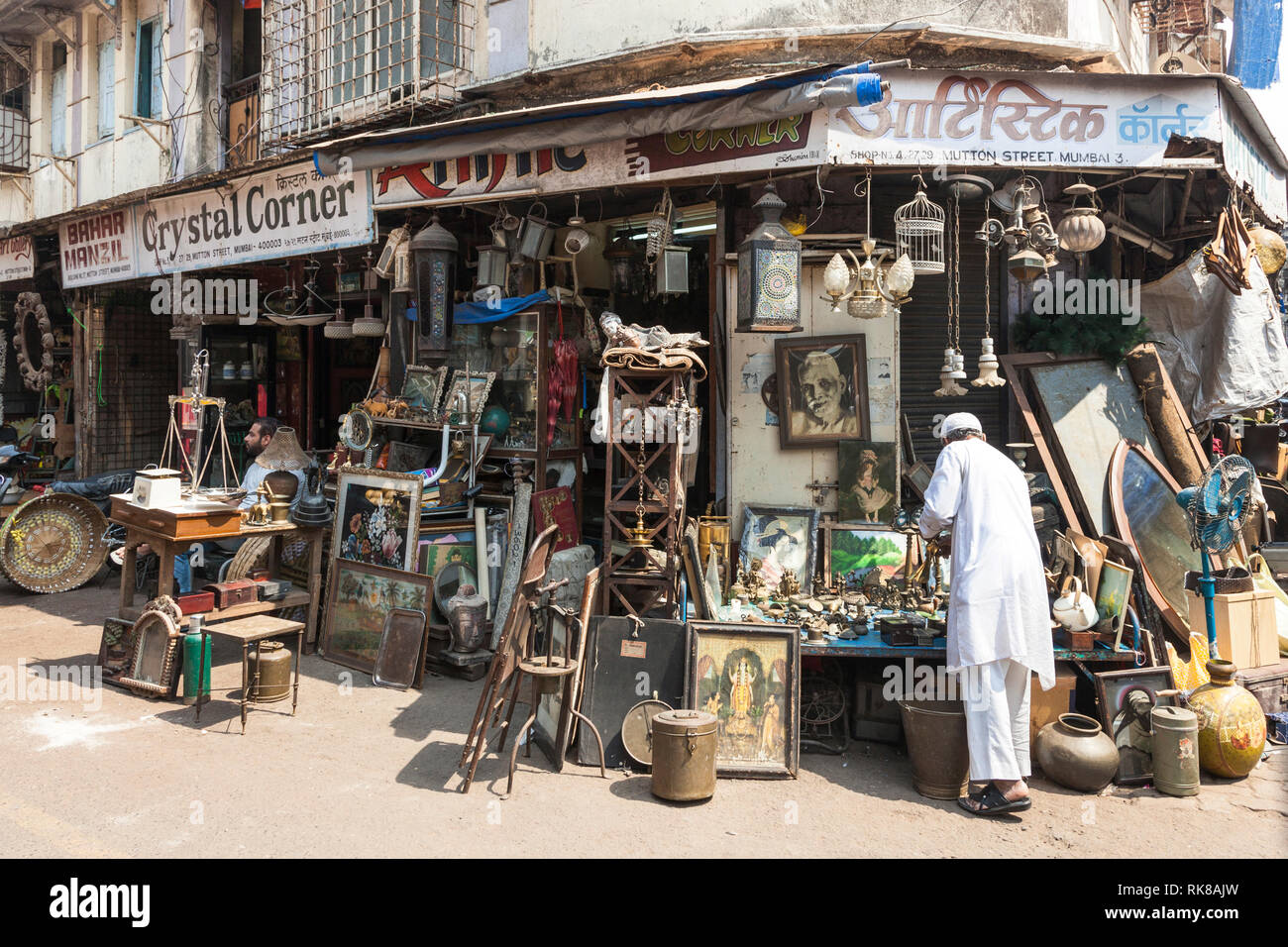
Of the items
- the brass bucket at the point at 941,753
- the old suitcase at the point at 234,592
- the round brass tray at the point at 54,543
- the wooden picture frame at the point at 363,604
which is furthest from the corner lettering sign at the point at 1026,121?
the round brass tray at the point at 54,543

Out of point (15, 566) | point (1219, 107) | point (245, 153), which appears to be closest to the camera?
point (1219, 107)

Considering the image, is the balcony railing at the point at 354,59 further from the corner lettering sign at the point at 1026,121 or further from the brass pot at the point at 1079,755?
the brass pot at the point at 1079,755

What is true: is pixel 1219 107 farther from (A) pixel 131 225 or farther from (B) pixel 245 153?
(A) pixel 131 225

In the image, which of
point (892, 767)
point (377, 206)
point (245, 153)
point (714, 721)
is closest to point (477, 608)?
→ point (714, 721)

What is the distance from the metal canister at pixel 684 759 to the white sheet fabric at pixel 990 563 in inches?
58.7

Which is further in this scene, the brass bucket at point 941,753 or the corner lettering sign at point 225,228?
the corner lettering sign at point 225,228

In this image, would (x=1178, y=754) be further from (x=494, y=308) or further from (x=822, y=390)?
(x=494, y=308)

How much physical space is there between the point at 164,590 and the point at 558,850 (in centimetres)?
427

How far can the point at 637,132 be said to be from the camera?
6.82m

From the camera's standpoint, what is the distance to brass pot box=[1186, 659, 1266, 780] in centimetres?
545

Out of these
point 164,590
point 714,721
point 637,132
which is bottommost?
point 714,721

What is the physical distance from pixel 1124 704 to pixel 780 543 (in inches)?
109

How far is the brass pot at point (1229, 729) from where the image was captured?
17.9 feet

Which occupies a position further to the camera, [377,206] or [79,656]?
[377,206]
